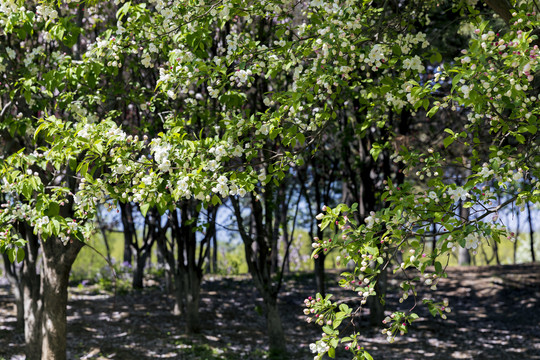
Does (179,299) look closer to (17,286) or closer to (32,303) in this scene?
(17,286)

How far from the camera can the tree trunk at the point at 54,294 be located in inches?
280

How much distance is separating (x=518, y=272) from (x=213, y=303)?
31.9 ft

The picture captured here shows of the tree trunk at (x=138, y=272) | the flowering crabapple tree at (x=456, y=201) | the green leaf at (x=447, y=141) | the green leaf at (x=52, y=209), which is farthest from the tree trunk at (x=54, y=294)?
the tree trunk at (x=138, y=272)

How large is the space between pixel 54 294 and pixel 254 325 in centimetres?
555

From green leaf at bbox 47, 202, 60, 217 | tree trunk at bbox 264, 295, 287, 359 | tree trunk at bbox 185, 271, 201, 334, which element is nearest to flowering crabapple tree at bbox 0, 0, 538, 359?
green leaf at bbox 47, 202, 60, 217

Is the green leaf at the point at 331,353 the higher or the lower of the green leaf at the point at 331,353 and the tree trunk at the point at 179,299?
the higher

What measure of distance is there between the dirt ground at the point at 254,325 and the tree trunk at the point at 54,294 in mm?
1883

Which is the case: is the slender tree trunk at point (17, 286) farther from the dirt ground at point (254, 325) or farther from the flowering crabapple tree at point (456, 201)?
the flowering crabapple tree at point (456, 201)

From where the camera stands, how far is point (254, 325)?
1179cm

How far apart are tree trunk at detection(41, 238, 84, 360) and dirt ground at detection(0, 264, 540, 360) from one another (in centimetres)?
188

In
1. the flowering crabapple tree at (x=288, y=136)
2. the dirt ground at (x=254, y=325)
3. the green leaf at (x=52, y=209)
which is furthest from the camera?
the dirt ground at (x=254, y=325)

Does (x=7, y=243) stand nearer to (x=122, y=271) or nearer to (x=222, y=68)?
(x=222, y=68)

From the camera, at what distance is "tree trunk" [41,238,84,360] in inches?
280

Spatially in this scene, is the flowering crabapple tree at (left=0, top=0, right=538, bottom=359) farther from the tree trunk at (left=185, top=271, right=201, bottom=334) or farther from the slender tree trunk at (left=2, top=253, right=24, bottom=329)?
the slender tree trunk at (left=2, top=253, right=24, bottom=329)
